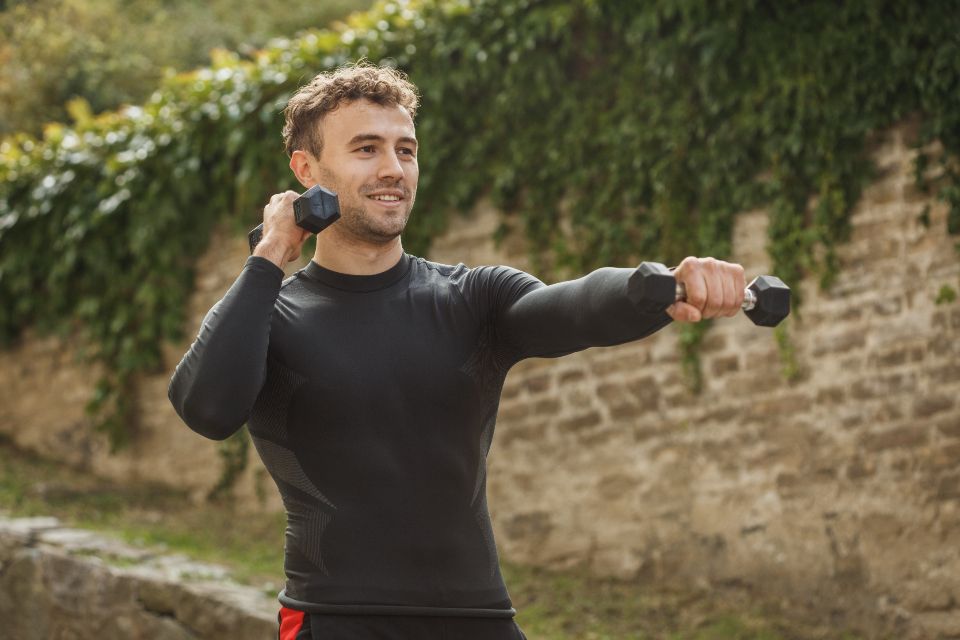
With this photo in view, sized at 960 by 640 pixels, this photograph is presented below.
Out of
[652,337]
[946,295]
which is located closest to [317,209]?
[946,295]

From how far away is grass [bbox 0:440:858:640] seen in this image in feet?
20.0

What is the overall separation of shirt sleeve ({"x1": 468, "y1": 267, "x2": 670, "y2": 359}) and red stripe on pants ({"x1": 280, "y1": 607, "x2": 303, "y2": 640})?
790 millimetres

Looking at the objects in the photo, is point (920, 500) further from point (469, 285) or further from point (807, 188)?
point (469, 285)

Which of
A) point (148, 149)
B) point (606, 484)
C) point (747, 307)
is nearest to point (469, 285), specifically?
point (747, 307)

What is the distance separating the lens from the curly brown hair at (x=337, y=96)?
2857 millimetres

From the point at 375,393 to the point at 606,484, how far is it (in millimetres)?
4500

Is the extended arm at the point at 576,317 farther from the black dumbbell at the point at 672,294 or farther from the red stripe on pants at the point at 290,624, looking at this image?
the red stripe on pants at the point at 290,624

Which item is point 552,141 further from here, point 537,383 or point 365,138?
point 365,138

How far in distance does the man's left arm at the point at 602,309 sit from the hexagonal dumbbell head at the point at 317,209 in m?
0.46

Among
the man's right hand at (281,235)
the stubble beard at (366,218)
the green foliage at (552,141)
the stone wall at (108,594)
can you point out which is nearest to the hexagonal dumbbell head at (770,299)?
the stubble beard at (366,218)

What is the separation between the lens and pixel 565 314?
2.43 meters

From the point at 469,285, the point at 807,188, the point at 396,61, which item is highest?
the point at 396,61

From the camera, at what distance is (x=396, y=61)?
7809mm

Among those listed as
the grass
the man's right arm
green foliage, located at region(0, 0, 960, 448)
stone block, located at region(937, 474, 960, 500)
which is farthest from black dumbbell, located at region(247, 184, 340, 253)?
stone block, located at region(937, 474, 960, 500)
